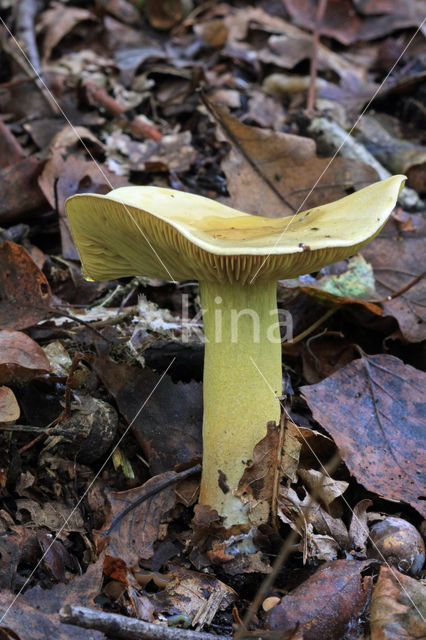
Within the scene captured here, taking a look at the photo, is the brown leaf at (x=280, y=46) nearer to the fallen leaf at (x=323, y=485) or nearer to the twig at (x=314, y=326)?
the twig at (x=314, y=326)

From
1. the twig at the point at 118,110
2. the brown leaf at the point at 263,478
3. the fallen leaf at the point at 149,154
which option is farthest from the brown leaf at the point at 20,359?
the twig at the point at 118,110

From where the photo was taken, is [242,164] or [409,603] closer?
[409,603]

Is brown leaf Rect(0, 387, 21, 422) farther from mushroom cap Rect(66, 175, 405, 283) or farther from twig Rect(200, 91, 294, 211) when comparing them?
twig Rect(200, 91, 294, 211)

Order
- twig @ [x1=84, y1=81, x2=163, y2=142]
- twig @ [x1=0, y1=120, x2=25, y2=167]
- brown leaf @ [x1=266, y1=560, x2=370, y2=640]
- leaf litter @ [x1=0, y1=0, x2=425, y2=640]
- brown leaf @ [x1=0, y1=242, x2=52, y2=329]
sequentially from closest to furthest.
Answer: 1. brown leaf @ [x1=266, y1=560, x2=370, y2=640]
2. leaf litter @ [x1=0, y1=0, x2=425, y2=640]
3. brown leaf @ [x1=0, y1=242, x2=52, y2=329]
4. twig @ [x1=0, y1=120, x2=25, y2=167]
5. twig @ [x1=84, y1=81, x2=163, y2=142]

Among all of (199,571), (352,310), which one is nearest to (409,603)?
(199,571)

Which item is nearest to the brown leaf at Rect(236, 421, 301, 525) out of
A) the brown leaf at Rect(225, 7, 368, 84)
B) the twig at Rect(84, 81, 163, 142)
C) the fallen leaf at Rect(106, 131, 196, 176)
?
the fallen leaf at Rect(106, 131, 196, 176)

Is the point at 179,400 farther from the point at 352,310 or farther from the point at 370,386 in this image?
the point at 352,310
